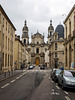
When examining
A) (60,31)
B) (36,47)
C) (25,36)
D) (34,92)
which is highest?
(25,36)

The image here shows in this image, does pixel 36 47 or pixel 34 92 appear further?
pixel 36 47

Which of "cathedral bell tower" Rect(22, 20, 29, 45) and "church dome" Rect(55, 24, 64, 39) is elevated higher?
"cathedral bell tower" Rect(22, 20, 29, 45)

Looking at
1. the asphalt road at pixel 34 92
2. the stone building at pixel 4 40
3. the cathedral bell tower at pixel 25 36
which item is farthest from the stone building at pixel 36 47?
the asphalt road at pixel 34 92

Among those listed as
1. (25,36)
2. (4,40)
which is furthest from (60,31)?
(25,36)

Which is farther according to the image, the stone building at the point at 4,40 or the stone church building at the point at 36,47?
the stone church building at the point at 36,47

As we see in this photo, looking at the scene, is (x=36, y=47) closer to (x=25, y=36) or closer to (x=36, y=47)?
(x=36, y=47)

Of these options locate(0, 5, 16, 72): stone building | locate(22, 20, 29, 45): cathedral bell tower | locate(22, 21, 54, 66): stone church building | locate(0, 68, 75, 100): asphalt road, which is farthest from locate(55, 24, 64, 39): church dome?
locate(0, 68, 75, 100): asphalt road

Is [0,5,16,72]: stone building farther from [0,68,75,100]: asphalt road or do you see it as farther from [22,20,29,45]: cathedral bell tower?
[22,20,29,45]: cathedral bell tower

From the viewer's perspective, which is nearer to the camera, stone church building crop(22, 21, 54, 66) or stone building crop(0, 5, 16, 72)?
stone building crop(0, 5, 16, 72)

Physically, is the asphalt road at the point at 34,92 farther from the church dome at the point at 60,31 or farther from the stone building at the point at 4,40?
the church dome at the point at 60,31

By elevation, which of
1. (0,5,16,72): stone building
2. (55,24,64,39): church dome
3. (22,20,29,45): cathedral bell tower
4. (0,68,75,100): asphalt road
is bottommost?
(0,68,75,100): asphalt road

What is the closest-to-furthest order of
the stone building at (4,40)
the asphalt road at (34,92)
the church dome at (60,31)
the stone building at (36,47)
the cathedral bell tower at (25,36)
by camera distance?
1. the asphalt road at (34,92)
2. the stone building at (4,40)
3. the church dome at (60,31)
4. the stone building at (36,47)
5. the cathedral bell tower at (25,36)

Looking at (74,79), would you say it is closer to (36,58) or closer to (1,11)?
(1,11)

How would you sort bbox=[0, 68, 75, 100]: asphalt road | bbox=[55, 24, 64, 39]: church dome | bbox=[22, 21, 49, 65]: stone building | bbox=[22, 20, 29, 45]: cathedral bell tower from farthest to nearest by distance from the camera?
Answer: bbox=[22, 20, 29, 45]: cathedral bell tower < bbox=[22, 21, 49, 65]: stone building < bbox=[55, 24, 64, 39]: church dome < bbox=[0, 68, 75, 100]: asphalt road
